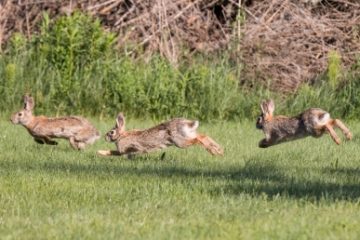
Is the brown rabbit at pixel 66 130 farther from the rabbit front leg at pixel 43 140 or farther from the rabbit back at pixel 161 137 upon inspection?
the rabbit back at pixel 161 137

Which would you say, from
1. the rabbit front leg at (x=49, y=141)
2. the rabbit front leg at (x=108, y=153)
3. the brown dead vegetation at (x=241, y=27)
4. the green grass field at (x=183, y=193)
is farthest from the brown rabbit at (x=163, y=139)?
the brown dead vegetation at (x=241, y=27)

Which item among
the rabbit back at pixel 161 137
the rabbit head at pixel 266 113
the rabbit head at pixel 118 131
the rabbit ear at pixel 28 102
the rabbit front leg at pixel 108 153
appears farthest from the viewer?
the rabbit ear at pixel 28 102

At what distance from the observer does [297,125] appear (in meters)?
12.3

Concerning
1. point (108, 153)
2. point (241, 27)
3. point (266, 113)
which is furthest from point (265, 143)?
point (241, 27)

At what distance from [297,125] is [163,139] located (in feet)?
5.01

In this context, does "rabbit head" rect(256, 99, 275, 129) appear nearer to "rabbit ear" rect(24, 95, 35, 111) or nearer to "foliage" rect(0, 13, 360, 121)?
"rabbit ear" rect(24, 95, 35, 111)

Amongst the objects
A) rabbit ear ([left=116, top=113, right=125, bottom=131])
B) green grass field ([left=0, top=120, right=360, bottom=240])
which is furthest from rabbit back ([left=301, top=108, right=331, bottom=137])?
rabbit ear ([left=116, top=113, right=125, bottom=131])

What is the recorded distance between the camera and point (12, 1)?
842 inches

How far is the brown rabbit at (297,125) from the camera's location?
12211 millimetres

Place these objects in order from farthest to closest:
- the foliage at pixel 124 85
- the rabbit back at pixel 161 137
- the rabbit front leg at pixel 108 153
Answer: the foliage at pixel 124 85 → the rabbit front leg at pixel 108 153 → the rabbit back at pixel 161 137

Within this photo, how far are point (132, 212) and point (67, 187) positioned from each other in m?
1.48

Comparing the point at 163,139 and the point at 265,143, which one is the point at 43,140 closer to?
the point at 163,139

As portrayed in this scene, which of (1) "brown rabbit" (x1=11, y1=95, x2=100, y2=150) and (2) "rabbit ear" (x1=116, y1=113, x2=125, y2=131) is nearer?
(2) "rabbit ear" (x1=116, y1=113, x2=125, y2=131)

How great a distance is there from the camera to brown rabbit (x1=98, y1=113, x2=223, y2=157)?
1188 cm
